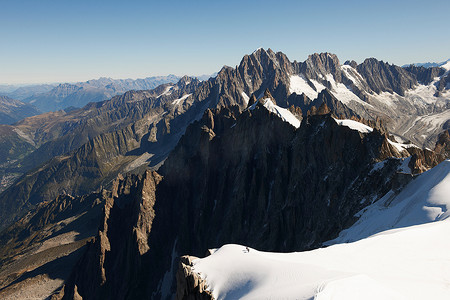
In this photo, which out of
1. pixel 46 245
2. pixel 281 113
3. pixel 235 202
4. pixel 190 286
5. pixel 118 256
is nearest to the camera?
pixel 190 286

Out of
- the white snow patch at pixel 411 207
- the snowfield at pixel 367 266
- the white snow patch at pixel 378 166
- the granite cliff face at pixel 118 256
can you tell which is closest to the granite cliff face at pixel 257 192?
the white snow patch at pixel 378 166

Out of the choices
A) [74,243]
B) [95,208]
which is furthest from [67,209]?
[74,243]

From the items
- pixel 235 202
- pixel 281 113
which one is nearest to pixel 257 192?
pixel 235 202

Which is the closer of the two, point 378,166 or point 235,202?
point 378,166

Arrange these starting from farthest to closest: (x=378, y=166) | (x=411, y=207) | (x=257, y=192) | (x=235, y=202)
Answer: (x=235, y=202)
(x=257, y=192)
(x=378, y=166)
(x=411, y=207)

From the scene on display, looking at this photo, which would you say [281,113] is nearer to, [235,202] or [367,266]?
[235,202]

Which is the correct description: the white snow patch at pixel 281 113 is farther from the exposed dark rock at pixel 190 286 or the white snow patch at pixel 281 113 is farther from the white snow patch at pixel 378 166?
the exposed dark rock at pixel 190 286

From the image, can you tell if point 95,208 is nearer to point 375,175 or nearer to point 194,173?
point 194,173

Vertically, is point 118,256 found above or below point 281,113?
below
